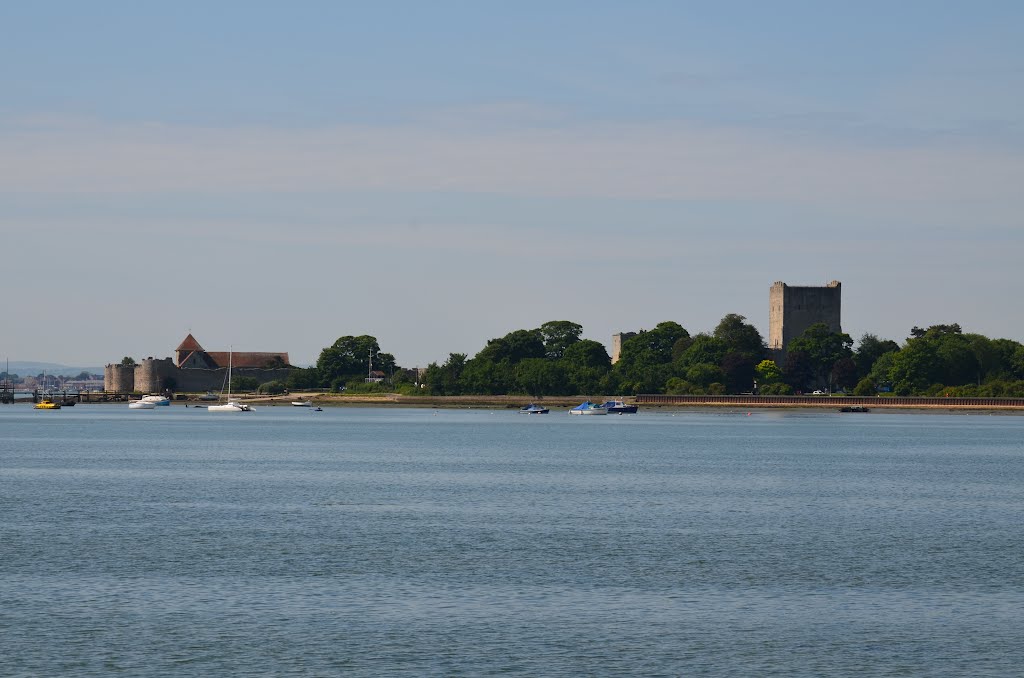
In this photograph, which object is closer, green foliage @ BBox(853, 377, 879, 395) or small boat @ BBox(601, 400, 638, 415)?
small boat @ BBox(601, 400, 638, 415)

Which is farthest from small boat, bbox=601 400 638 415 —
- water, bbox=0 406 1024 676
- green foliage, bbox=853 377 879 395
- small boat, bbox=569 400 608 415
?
water, bbox=0 406 1024 676

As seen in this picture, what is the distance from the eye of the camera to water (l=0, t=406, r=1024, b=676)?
23547mm

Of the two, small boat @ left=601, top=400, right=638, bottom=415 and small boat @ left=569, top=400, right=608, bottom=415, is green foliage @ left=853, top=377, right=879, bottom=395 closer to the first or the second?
small boat @ left=601, top=400, right=638, bottom=415

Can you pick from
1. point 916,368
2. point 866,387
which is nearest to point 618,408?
Result: point 866,387

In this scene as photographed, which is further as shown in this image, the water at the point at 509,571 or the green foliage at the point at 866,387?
the green foliage at the point at 866,387

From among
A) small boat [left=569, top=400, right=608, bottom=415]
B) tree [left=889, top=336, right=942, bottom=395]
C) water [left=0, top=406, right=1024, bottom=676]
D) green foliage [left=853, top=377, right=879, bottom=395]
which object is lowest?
water [left=0, top=406, right=1024, bottom=676]

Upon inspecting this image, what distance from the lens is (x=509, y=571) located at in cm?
3219

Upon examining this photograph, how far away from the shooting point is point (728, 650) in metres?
24.0

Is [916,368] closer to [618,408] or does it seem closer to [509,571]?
[618,408]

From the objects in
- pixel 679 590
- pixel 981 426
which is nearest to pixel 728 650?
pixel 679 590

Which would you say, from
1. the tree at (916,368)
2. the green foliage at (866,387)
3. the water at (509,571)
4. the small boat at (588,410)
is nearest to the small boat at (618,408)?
the small boat at (588,410)

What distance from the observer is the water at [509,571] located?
77.3 ft

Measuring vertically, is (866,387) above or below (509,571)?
above

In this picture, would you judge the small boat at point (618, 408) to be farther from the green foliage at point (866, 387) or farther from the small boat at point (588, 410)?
the green foliage at point (866, 387)
